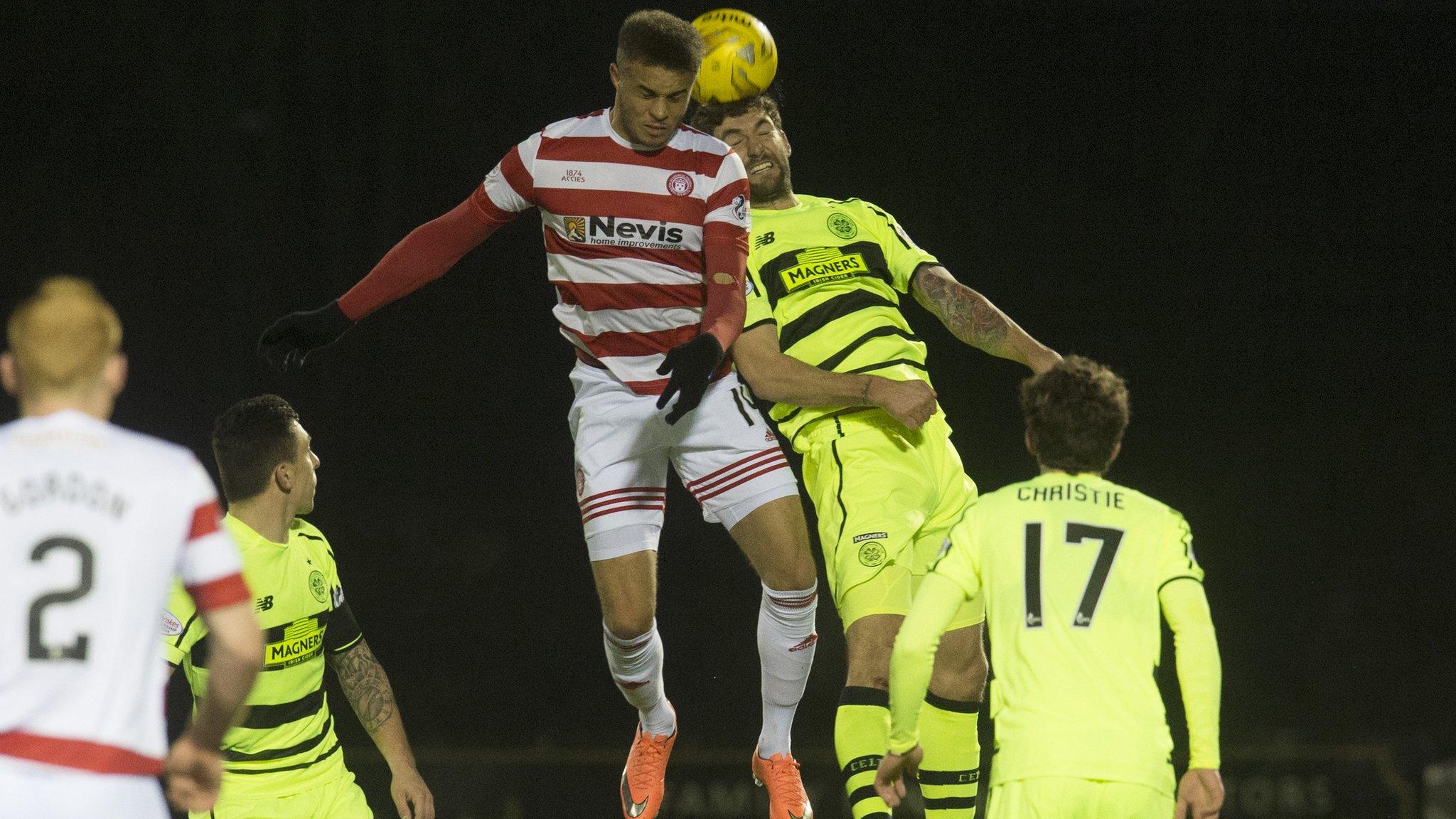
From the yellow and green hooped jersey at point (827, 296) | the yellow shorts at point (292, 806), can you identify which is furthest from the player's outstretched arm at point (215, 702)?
the yellow and green hooped jersey at point (827, 296)

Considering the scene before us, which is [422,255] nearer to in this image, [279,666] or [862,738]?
[279,666]

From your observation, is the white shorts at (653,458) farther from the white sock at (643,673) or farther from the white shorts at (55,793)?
the white shorts at (55,793)

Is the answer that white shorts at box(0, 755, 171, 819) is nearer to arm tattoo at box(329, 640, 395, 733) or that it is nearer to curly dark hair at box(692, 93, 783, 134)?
arm tattoo at box(329, 640, 395, 733)

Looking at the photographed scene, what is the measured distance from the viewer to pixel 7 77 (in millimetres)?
8484

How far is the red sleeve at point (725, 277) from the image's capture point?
3951 millimetres

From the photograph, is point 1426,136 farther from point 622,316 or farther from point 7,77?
point 7,77

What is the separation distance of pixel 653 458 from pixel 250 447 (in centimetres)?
115

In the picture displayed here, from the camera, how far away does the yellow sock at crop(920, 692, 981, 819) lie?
164 inches

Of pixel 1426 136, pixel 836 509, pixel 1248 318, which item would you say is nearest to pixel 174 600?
pixel 836 509

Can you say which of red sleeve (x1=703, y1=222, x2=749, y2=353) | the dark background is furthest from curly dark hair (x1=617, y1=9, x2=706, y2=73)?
the dark background

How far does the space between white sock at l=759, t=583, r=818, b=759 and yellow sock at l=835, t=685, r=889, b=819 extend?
0.44m

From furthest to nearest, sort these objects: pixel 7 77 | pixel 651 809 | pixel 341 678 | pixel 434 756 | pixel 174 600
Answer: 1. pixel 7 77
2. pixel 434 756
3. pixel 651 809
4. pixel 341 678
5. pixel 174 600

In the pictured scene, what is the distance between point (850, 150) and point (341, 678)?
19.9 feet

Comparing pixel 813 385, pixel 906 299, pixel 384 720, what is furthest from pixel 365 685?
pixel 906 299
